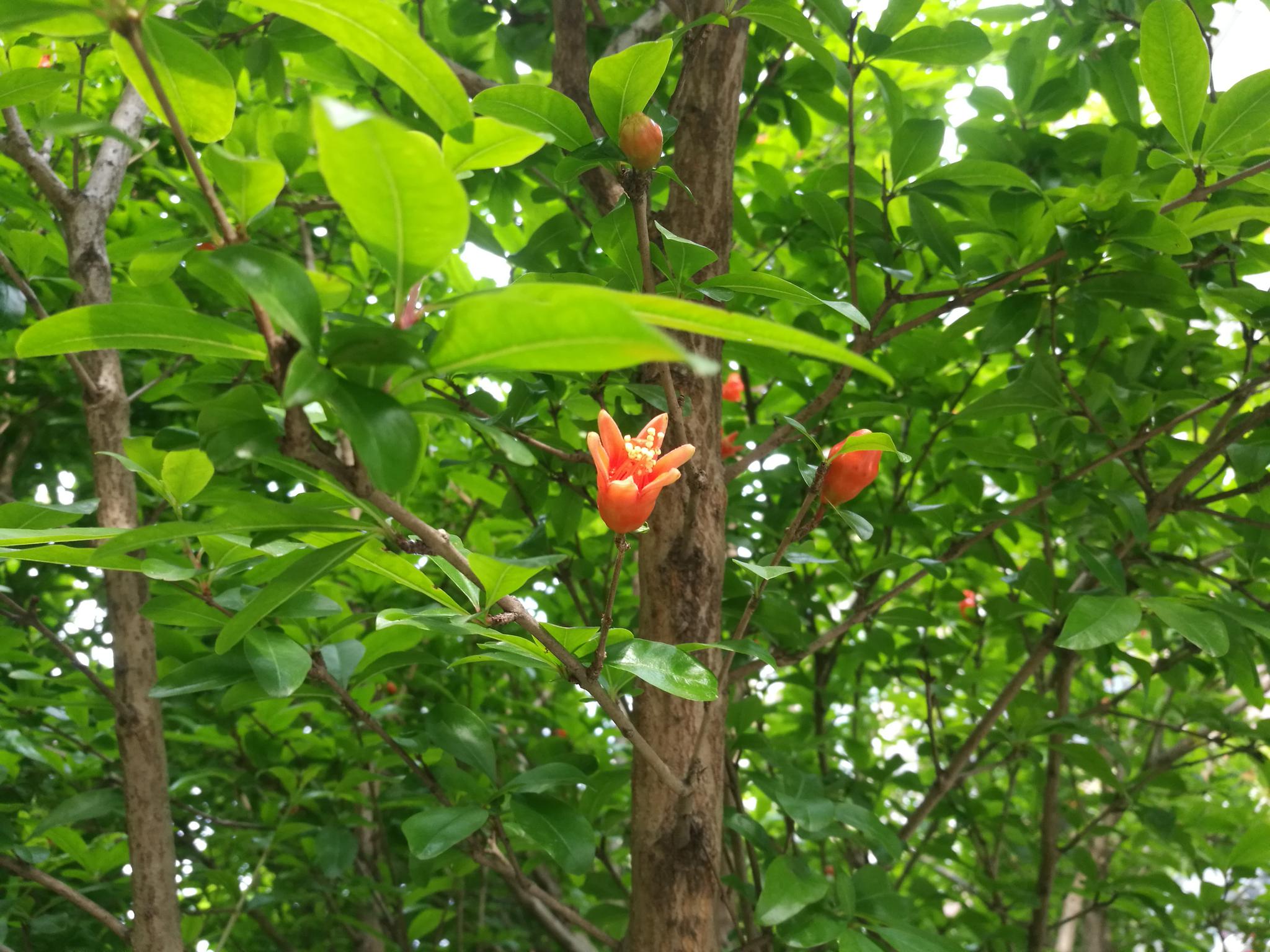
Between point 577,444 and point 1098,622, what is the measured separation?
0.68 metres

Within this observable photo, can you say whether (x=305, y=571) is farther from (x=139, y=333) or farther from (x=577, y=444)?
(x=577, y=444)

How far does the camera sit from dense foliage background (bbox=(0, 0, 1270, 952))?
553mm

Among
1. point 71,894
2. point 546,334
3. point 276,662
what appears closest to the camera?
point 546,334

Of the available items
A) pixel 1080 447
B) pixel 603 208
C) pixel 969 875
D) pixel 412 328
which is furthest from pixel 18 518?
pixel 969 875

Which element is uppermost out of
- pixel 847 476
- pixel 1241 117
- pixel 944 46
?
pixel 944 46

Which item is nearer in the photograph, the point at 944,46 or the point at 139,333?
the point at 139,333

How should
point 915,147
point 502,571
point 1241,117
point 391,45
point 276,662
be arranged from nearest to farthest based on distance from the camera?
point 391,45 → point 502,571 → point 276,662 → point 1241,117 → point 915,147

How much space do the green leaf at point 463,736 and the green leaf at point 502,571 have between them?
46 centimetres

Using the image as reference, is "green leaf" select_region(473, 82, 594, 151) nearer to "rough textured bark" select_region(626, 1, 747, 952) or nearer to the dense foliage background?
the dense foliage background

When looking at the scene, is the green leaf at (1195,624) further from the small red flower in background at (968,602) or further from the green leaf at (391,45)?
the green leaf at (391,45)

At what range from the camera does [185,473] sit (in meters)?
0.79

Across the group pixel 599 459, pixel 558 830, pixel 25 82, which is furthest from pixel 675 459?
pixel 25 82

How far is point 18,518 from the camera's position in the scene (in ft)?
2.61

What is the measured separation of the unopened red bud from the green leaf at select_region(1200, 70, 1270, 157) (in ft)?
2.08
